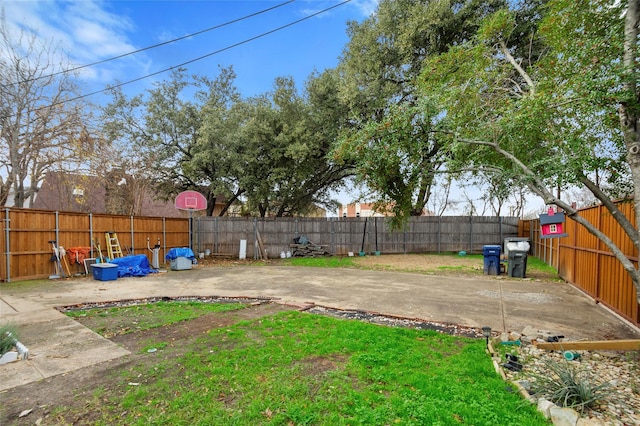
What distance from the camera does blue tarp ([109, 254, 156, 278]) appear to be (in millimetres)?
9164

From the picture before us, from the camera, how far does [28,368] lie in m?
3.01

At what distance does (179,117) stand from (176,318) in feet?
39.9

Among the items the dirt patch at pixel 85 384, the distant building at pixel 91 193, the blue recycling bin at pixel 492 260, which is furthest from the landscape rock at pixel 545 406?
the distant building at pixel 91 193

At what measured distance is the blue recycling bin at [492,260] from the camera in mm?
9109

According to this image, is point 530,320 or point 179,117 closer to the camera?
point 530,320

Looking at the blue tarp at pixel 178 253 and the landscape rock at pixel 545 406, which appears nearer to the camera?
the landscape rock at pixel 545 406

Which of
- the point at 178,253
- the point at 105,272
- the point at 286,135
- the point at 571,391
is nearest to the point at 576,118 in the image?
the point at 571,391

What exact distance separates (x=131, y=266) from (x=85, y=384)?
24.8 feet

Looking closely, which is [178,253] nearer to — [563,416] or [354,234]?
[354,234]

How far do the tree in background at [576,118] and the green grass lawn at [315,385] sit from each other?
2080 millimetres

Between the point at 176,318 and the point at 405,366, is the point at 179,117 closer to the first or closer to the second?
the point at 176,318

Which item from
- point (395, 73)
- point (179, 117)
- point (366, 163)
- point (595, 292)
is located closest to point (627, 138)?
point (366, 163)

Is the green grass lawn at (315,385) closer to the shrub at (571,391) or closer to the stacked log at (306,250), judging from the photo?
the shrub at (571,391)

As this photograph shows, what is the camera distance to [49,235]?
8875 millimetres
